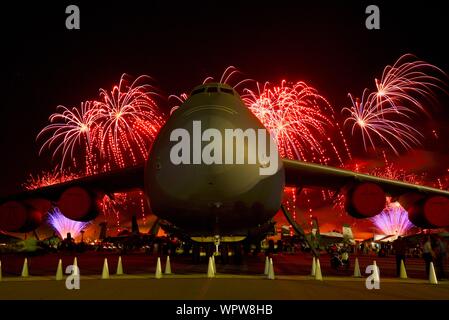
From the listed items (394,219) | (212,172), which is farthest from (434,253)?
(394,219)

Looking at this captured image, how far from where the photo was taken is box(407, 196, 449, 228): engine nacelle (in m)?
13.7

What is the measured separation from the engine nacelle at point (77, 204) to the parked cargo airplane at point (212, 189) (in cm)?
3

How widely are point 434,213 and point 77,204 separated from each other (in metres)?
9.97

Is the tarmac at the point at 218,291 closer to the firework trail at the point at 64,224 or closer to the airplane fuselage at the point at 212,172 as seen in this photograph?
the airplane fuselage at the point at 212,172

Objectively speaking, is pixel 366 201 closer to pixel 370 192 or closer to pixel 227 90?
pixel 370 192

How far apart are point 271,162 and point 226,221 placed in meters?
1.67

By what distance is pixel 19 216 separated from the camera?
14062mm

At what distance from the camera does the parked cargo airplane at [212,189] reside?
10.2 meters

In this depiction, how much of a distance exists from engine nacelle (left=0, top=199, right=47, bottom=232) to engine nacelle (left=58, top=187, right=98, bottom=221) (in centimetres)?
144

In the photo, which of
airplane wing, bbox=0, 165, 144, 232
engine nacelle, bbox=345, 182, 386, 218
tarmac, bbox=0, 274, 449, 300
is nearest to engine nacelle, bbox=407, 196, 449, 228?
engine nacelle, bbox=345, 182, 386, 218
